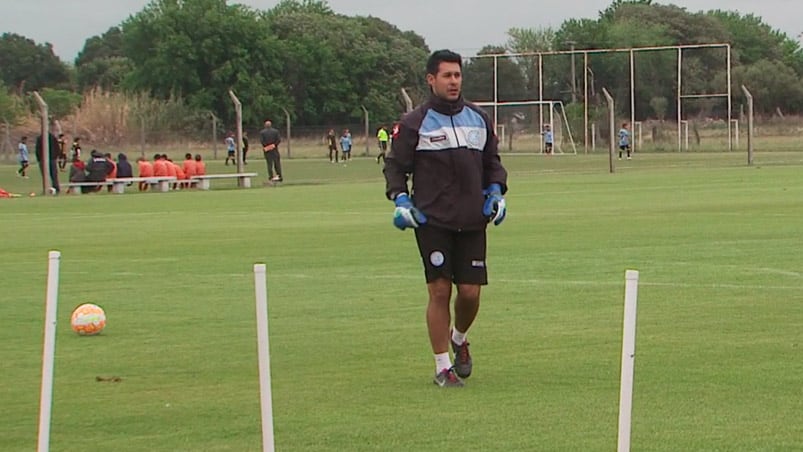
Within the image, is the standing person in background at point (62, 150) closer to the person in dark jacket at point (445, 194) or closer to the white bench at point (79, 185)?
the white bench at point (79, 185)

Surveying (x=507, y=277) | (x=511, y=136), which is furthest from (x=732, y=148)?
(x=507, y=277)

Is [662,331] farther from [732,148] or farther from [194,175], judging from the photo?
[732,148]

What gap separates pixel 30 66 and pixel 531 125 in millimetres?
78725

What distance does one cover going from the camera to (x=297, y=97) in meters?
106

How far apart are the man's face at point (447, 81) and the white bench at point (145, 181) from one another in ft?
105

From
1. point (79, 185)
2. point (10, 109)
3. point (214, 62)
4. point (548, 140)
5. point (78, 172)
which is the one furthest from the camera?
point (214, 62)

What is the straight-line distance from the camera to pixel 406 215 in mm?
9445

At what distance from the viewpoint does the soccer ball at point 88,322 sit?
12219 millimetres

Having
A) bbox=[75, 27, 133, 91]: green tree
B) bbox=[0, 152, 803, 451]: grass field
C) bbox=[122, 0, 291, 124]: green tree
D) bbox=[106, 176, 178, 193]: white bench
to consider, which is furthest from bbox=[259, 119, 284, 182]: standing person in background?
bbox=[75, 27, 133, 91]: green tree

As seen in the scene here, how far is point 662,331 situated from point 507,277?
168 inches

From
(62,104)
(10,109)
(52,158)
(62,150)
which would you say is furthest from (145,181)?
(62,104)

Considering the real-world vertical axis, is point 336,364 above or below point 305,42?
below

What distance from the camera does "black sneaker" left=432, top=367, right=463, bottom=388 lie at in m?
9.52

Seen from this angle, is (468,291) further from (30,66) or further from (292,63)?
(30,66)
